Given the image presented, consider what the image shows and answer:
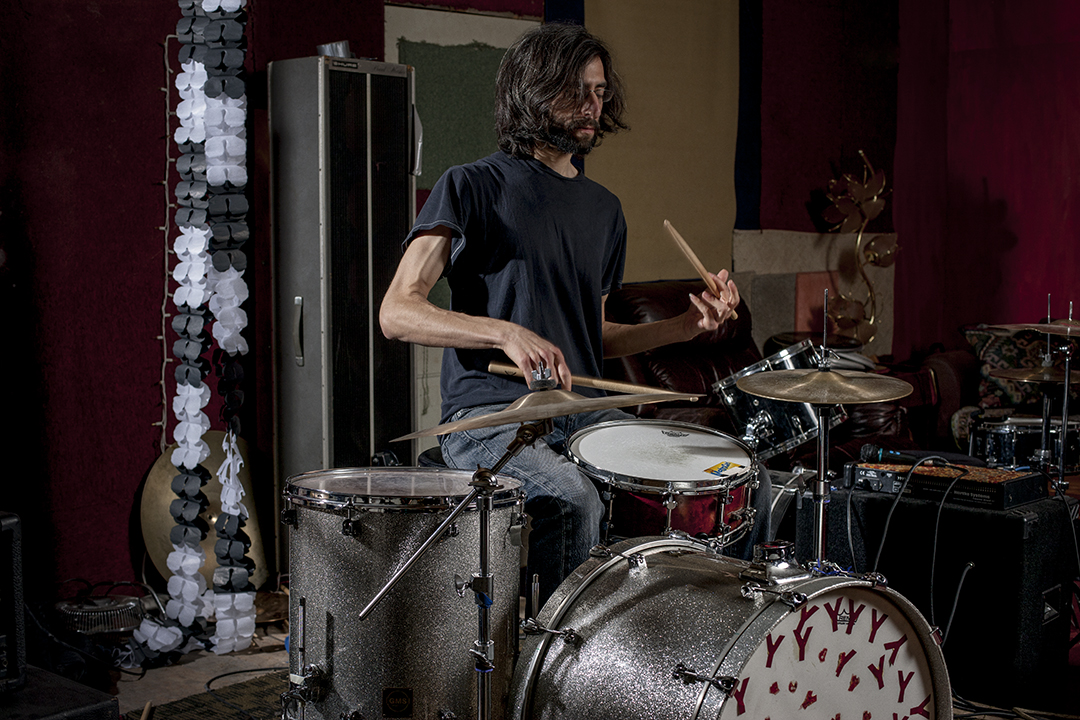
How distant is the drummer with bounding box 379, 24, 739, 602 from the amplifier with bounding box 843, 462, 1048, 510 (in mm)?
837

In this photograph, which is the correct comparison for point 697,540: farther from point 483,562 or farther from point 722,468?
point 483,562

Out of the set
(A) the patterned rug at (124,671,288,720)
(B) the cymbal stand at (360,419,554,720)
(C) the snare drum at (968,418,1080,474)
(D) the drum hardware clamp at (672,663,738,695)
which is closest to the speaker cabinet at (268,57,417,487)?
(A) the patterned rug at (124,671,288,720)

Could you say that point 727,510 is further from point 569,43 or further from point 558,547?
point 569,43

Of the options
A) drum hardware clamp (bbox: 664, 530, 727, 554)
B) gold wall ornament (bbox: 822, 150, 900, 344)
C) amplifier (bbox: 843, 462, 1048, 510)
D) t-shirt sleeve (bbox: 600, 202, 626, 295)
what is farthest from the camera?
gold wall ornament (bbox: 822, 150, 900, 344)

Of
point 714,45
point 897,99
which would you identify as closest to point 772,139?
point 714,45

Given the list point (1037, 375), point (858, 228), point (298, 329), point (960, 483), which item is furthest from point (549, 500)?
point (858, 228)

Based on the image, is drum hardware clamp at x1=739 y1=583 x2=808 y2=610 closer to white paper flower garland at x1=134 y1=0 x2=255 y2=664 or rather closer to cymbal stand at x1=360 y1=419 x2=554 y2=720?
cymbal stand at x1=360 y1=419 x2=554 y2=720

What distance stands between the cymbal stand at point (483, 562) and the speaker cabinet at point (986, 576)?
1.49m

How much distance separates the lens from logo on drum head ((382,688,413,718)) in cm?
176

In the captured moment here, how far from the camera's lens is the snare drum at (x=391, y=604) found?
1735mm

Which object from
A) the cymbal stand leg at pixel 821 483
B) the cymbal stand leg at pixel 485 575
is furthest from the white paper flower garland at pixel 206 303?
the cymbal stand leg at pixel 821 483

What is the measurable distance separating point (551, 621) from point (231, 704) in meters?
1.16

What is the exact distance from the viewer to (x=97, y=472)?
126 inches

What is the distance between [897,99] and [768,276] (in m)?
1.70
